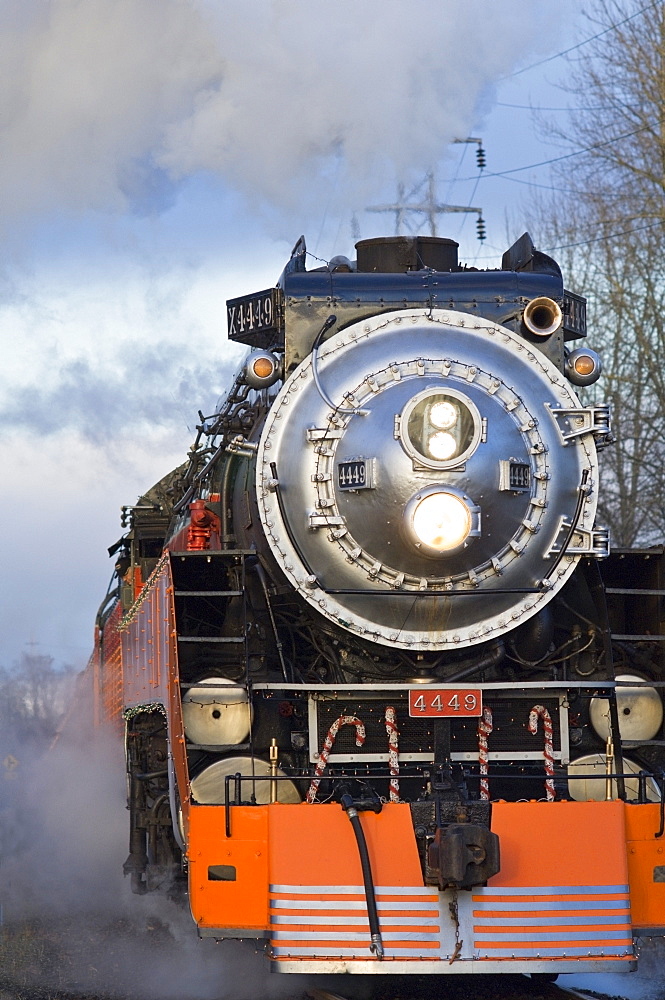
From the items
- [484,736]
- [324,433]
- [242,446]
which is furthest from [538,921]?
[242,446]

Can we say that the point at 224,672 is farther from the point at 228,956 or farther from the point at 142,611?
the point at 228,956

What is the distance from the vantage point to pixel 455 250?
7.46 metres

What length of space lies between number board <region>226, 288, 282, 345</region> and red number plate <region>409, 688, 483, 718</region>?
1.90 meters

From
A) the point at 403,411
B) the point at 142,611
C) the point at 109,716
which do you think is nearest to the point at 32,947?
the point at 142,611

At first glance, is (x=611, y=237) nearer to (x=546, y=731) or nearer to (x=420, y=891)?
(x=546, y=731)

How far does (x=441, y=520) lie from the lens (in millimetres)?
6129

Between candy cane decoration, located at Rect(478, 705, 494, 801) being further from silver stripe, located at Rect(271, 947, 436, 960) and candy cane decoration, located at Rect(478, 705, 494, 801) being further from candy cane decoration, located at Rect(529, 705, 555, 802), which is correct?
silver stripe, located at Rect(271, 947, 436, 960)

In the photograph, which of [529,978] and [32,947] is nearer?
[529,978]

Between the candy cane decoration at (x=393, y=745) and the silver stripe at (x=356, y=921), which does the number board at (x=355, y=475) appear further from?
the silver stripe at (x=356, y=921)

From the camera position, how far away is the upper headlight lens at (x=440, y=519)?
20.1ft

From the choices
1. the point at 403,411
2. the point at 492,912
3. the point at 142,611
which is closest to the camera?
the point at 492,912

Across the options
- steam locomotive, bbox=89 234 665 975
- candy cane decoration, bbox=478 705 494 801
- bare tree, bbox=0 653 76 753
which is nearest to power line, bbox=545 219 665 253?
bare tree, bbox=0 653 76 753

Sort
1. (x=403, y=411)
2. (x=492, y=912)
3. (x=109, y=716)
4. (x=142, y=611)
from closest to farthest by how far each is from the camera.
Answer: (x=492, y=912), (x=403, y=411), (x=142, y=611), (x=109, y=716)

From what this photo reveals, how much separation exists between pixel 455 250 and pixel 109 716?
503cm
